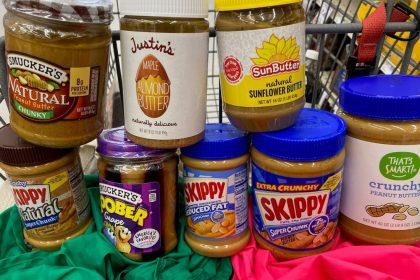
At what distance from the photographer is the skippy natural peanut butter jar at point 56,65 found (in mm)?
484

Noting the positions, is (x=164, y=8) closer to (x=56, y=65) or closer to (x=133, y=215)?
(x=56, y=65)

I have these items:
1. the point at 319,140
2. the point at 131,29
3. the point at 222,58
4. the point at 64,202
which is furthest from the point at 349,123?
the point at 64,202

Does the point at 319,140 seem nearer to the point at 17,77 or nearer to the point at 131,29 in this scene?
the point at 131,29

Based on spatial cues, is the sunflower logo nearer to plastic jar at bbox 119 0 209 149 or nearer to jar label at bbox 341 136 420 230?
plastic jar at bbox 119 0 209 149

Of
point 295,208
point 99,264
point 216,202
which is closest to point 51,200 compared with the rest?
point 99,264

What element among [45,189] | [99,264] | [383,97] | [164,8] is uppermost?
[164,8]

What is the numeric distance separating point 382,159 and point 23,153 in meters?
0.52

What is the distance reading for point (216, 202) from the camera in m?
0.58

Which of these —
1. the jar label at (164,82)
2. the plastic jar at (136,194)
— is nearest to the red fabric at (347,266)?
the plastic jar at (136,194)

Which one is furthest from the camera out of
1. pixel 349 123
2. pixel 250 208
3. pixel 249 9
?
pixel 250 208

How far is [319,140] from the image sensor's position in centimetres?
52

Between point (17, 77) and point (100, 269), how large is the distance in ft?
1.01

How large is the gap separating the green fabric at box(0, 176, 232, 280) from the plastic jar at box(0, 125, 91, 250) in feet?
0.09

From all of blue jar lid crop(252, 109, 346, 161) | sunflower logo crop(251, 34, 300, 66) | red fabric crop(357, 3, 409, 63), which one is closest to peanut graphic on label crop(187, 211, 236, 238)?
blue jar lid crop(252, 109, 346, 161)
